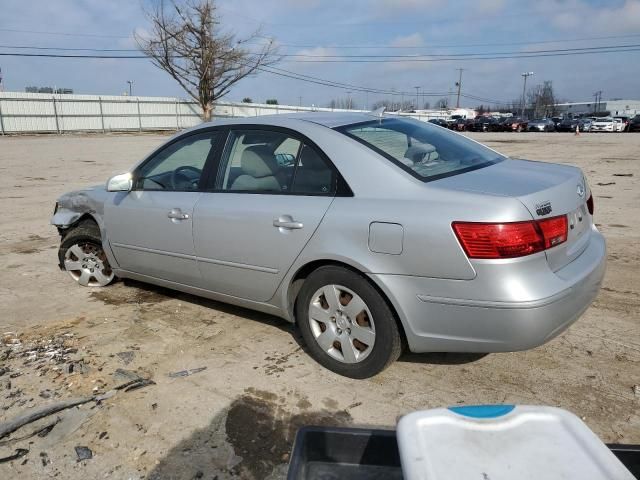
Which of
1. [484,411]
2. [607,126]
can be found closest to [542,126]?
[607,126]

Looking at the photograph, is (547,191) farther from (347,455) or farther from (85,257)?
(85,257)

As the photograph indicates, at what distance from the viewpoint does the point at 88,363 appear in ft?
11.2

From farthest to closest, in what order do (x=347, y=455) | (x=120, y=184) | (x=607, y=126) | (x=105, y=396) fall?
(x=607, y=126)
(x=120, y=184)
(x=105, y=396)
(x=347, y=455)

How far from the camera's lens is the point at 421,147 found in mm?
3297

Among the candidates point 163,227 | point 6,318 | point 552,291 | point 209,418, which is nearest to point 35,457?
point 209,418

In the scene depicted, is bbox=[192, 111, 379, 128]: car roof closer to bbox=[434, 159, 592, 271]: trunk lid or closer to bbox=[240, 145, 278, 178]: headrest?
bbox=[240, 145, 278, 178]: headrest

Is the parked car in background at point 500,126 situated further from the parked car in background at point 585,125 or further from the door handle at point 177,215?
the door handle at point 177,215

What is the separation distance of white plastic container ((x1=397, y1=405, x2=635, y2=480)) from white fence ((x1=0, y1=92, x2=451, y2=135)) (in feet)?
106

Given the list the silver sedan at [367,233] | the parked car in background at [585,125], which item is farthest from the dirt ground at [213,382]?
the parked car in background at [585,125]

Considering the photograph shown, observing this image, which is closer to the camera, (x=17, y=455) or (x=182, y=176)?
(x=17, y=455)

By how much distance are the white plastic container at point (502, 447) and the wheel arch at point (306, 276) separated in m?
1.56

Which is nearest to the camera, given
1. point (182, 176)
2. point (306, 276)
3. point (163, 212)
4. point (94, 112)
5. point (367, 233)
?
point (367, 233)

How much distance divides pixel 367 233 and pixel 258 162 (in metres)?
1.16

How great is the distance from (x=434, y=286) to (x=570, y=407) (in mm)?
1050
